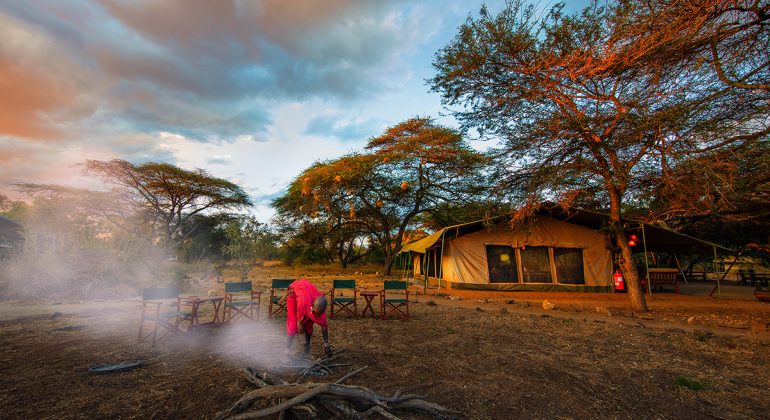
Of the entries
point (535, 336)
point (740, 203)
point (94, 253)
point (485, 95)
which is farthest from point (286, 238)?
point (740, 203)

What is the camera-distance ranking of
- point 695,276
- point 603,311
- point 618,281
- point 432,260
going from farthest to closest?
1. point 695,276
2. point 432,260
3. point 618,281
4. point 603,311

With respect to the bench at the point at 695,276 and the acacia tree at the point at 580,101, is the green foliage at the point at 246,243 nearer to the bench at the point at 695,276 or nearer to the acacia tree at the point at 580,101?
the acacia tree at the point at 580,101

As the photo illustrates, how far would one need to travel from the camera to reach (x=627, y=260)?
8172mm

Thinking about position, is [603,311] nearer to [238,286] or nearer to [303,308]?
[303,308]

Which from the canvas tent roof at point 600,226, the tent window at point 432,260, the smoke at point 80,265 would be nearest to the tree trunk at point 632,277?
the canvas tent roof at point 600,226

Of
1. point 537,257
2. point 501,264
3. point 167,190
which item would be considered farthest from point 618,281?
point 167,190

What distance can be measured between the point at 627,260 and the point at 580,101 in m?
3.98

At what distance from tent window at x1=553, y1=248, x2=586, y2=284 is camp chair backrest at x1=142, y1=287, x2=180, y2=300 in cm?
1160

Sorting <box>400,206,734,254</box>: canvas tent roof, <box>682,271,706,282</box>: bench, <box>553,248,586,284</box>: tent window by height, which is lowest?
<box>682,271,706,282</box>: bench

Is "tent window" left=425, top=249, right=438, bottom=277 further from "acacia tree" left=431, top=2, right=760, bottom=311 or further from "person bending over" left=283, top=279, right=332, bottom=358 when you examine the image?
"person bending over" left=283, top=279, right=332, bottom=358

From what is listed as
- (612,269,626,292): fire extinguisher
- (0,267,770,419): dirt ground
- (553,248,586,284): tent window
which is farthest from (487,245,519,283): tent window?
(0,267,770,419): dirt ground

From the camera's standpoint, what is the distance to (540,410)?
2914mm

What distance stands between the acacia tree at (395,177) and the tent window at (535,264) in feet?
17.2

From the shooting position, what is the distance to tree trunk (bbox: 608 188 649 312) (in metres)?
8.02
